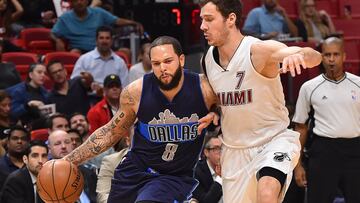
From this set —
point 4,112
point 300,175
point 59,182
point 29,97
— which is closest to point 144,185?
point 59,182

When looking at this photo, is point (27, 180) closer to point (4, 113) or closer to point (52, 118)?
point (52, 118)

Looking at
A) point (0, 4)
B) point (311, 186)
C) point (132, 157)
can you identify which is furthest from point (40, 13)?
point (132, 157)

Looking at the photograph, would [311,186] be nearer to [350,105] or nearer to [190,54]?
[350,105]

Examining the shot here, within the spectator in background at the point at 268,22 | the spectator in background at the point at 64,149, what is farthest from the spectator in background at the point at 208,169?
the spectator in background at the point at 268,22

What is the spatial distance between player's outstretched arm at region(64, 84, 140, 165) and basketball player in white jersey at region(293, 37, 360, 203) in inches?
115

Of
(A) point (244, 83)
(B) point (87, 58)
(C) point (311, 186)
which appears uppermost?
(A) point (244, 83)

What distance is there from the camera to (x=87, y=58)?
10.9 meters

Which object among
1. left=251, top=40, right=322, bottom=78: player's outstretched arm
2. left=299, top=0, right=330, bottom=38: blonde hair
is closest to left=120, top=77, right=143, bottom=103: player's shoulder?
left=251, top=40, right=322, bottom=78: player's outstretched arm

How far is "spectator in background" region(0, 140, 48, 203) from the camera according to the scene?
7809mm

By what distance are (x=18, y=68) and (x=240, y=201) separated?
5.96 metres

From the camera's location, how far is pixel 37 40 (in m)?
12.3

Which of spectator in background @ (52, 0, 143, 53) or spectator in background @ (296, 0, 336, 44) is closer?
spectator in background @ (52, 0, 143, 53)

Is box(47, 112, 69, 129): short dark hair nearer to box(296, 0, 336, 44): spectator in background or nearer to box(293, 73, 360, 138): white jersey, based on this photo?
box(293, 73, 360, 138): white jersey

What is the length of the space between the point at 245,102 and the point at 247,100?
0.07 feet
